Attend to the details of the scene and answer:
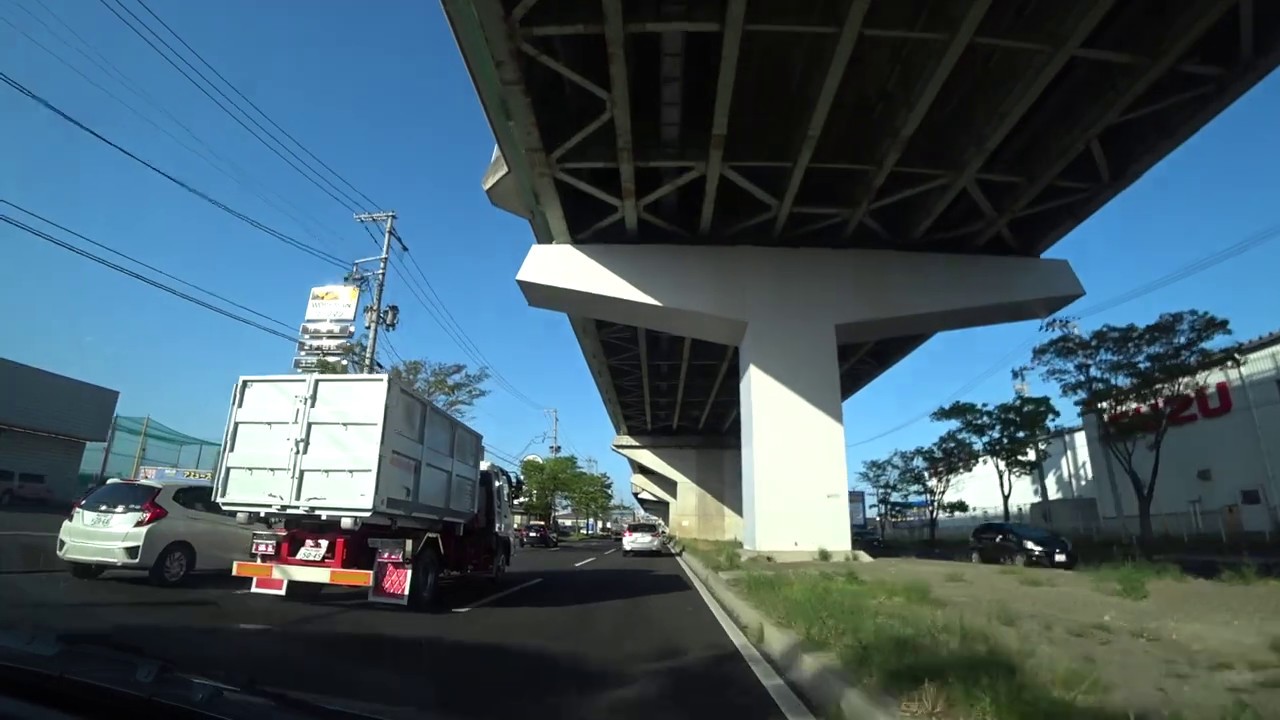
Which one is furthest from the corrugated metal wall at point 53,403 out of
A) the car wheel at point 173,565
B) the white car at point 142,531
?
the car wheel at point 173,565

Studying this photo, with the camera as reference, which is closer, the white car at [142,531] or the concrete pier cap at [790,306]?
the white car at [142,531]

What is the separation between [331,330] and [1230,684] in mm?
30639

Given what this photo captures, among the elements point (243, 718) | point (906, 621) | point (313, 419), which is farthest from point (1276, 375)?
point (243, 718)

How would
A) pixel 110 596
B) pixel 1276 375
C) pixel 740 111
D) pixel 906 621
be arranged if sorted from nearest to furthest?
pixel 906 621 < pixel 110 596 < pixel 740 111 < pixel 1276 375

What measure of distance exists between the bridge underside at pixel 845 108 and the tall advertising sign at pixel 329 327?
13.7 metres

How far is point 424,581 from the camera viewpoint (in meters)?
10.8

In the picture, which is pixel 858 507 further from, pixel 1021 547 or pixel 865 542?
pixel 1021 547

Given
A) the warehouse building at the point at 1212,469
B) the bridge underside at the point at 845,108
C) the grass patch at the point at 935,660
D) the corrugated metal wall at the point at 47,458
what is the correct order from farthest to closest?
the warehouse building at the point at 1212,469 → the corrugated metal wall at the point at 47,458 → the bridge underside at the point at 845,108 → the grass patch at the point at 935,660

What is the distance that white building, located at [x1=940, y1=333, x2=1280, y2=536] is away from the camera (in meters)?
30.2

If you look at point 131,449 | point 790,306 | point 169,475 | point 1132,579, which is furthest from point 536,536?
point 1132,579

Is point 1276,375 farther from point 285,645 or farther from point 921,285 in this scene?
point 285,645

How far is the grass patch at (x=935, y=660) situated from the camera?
4.37 meters

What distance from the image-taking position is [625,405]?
48.4 meters

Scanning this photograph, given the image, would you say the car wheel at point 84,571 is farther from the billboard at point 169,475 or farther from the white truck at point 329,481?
the white truck at point 329,481
